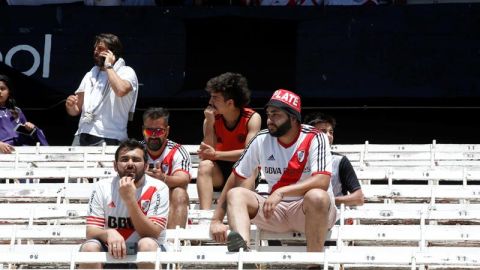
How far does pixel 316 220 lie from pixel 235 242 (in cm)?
60

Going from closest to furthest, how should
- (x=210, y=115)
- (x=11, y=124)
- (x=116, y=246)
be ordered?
(x=116, y=246), (x=210, y=115), (x=11, y=124)

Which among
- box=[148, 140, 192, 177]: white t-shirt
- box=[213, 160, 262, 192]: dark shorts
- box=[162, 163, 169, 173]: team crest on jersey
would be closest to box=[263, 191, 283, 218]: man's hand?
box=[148, 140, 192, 177]: white t-shirt

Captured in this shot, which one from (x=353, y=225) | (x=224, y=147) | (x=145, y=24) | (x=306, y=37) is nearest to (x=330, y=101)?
(x=306, y=37)

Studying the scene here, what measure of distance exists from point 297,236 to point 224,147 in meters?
1.60

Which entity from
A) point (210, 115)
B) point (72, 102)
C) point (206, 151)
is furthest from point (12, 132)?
point (206, 151)

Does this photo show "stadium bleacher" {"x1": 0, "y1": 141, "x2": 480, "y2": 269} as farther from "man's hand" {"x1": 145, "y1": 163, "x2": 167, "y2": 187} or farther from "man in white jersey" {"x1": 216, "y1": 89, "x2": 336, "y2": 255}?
"man's hand" {"x1": 145, "y1": 163, "x2": 167, "y2": 187}

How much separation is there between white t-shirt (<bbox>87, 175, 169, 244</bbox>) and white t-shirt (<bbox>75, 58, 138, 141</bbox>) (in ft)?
9.99

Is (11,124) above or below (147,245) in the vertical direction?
above

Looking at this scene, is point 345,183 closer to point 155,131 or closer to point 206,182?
point 206,182

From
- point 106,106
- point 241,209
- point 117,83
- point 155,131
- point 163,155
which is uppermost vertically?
point 117,83

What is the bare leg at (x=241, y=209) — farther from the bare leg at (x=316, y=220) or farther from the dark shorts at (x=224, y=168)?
the dark shorts at (x=224, y=168)

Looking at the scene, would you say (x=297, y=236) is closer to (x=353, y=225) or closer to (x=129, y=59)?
(x=353, y=225)

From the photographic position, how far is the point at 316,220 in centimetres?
846

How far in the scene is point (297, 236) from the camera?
8.92 m
